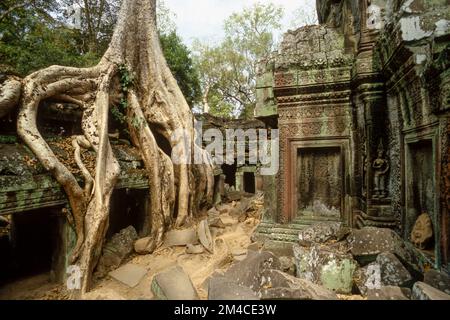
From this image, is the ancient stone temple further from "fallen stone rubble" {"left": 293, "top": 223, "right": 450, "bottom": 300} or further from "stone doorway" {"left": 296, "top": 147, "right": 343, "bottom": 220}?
"fallen stone rubble" {"left": 293, "top": 223, "right": 450, "bottom": 300}

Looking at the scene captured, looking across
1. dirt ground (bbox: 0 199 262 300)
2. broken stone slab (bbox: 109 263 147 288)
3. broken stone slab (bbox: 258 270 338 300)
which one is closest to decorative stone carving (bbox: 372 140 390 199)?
broken stone slab (bbox: 258 270 338 300)

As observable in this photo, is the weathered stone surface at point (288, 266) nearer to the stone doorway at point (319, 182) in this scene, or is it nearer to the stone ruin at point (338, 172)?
the stone ruin at point (338, 172)

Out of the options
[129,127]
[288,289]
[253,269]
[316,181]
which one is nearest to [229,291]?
[253,269]

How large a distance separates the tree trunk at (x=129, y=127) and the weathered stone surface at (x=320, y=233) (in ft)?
8.02

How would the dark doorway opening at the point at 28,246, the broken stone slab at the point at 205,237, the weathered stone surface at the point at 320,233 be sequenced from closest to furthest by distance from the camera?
the weathered stone surface at the point at 320,233, the dark doorway opening at the point at 28,246, the broken stone slab at the point at 205,237

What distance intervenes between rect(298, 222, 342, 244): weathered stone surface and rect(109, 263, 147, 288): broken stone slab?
226cm

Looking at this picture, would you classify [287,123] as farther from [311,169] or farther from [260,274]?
[260,274]

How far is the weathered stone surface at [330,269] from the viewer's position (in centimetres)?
238

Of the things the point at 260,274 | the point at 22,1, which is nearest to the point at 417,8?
the point at 260,274

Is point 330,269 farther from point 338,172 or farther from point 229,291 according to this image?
point 338,172

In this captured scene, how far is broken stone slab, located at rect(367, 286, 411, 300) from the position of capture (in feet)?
6.54

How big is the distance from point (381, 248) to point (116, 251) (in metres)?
3.62

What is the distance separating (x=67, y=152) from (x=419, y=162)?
4719 millimetres

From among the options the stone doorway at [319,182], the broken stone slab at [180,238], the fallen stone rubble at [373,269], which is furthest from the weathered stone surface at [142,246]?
the stone doorway at [319,182]
